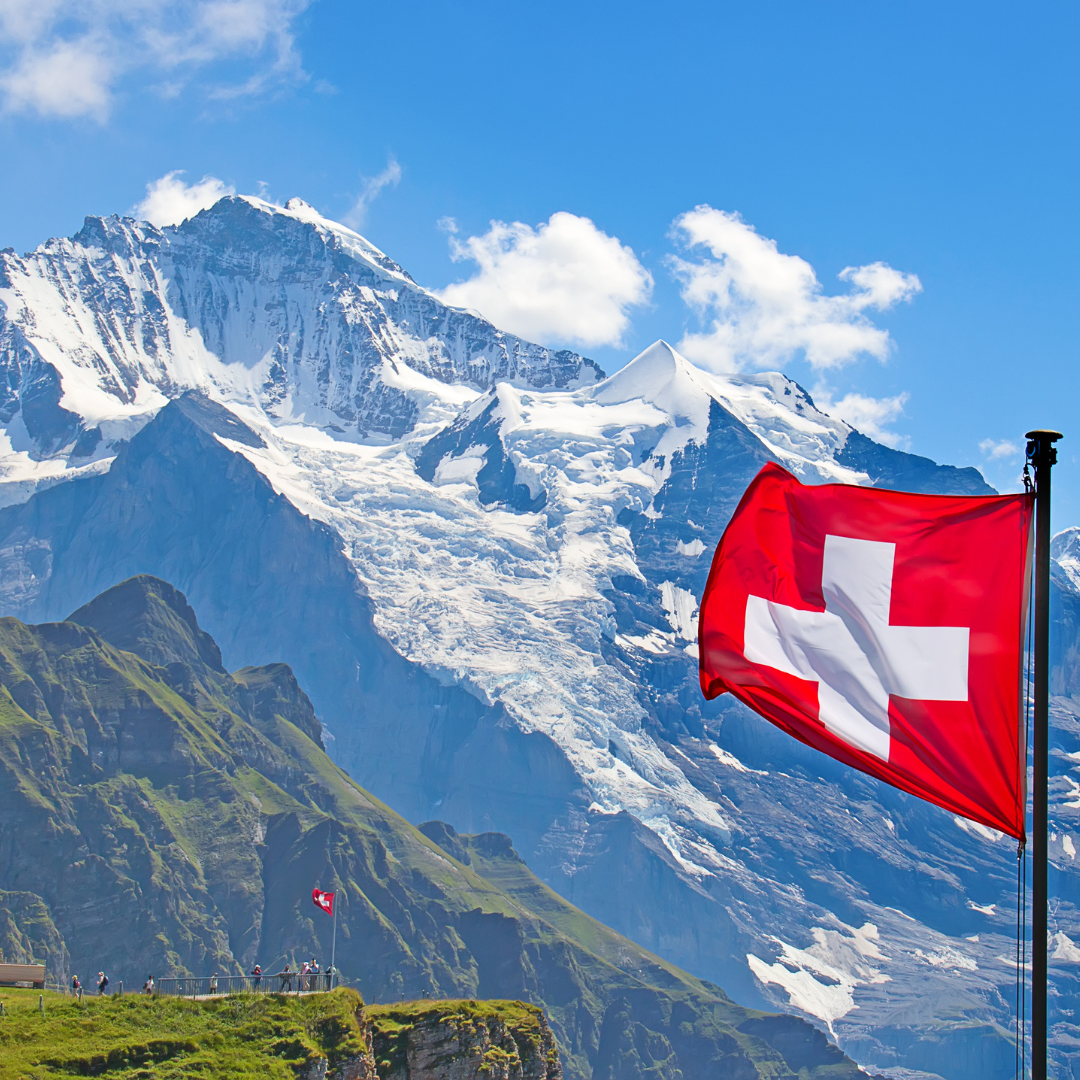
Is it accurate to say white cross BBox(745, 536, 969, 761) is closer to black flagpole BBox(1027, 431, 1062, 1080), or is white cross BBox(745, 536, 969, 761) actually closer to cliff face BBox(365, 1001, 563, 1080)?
black flagpole BBox(1027, 431, 1062, 1080)

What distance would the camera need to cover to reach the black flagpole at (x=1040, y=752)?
19.5 m

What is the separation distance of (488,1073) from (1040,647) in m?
66.3

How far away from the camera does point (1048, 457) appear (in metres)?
21.9

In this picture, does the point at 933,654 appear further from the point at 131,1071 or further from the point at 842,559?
the point at 131,1071

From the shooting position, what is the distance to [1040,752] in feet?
72.9

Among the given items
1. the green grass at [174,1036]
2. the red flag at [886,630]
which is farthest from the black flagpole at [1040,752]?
the green grass at [174,1036]

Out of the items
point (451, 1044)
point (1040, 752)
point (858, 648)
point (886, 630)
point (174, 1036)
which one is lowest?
point (451, 1044)

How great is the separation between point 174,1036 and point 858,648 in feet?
162

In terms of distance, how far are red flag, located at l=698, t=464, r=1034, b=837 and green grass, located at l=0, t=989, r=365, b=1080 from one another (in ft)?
138

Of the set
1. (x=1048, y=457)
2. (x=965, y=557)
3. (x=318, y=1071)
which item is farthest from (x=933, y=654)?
(x=318, y=1071)

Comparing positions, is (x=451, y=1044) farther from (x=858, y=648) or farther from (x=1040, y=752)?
(x=1040, y=752)

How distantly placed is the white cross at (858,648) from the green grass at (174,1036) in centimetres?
4216

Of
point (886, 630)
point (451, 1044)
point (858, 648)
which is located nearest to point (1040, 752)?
point (886, 630)

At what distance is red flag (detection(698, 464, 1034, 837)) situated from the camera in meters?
22.8
